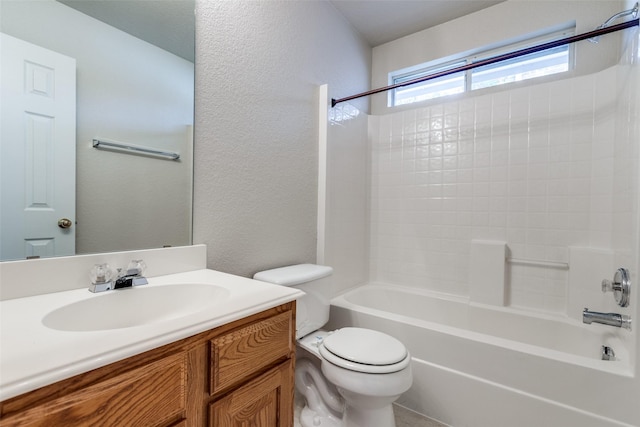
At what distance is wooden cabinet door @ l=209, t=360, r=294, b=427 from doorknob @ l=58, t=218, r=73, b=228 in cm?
73

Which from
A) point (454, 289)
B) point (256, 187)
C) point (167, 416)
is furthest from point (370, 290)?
point (167, 416)

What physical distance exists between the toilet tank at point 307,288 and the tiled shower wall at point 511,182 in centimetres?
106

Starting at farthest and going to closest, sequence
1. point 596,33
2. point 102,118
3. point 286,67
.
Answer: point 286,67 < point 596,33 < point 102,118

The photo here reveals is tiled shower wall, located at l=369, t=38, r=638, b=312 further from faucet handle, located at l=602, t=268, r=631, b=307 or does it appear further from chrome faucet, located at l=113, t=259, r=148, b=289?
chrome faucet, located at l=113, t=259, r=148, b=289

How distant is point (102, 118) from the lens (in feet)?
3.34

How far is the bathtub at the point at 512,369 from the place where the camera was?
4.02 feet

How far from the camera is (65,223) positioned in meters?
A: 0.93

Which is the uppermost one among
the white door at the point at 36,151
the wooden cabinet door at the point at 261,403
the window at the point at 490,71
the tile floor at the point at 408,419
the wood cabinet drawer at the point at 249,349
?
the window at the point at 490,71

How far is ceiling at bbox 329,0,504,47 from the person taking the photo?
6.97ft

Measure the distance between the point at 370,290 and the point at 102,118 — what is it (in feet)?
6.72

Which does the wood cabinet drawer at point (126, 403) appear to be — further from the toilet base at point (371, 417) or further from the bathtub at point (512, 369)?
the bathtub at point (512, 369)

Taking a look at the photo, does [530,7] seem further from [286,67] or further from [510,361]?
[510,361]

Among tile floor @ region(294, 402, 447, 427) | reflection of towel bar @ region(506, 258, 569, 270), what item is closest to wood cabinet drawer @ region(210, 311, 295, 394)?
Result: tile floor @ region(294, 402, 447, 427)

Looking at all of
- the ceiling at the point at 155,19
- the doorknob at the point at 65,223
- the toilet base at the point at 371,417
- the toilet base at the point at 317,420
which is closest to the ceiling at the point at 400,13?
the ceiling at the point at 155,19
